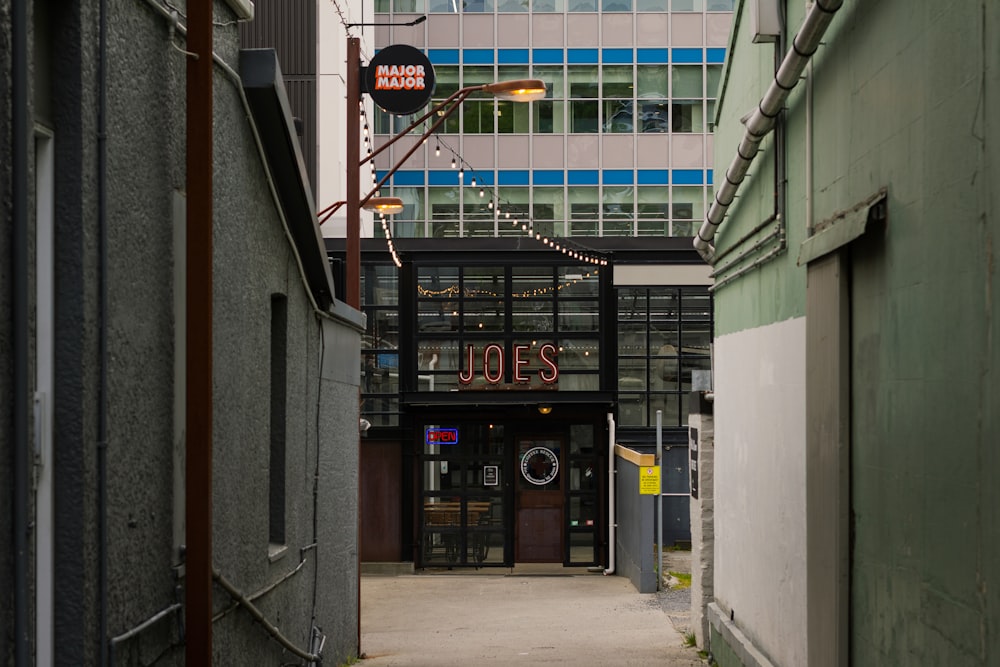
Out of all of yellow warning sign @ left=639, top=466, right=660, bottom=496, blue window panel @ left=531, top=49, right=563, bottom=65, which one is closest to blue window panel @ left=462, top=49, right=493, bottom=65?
blue window panel @ left=531, top=49, right=563, bottom=65

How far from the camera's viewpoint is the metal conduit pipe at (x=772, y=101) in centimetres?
799

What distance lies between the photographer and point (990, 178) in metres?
5.52

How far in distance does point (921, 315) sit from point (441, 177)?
36503 millimetres

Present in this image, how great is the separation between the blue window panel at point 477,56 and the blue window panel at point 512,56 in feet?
0.89

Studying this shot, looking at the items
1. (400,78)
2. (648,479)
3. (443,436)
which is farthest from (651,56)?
(400,78)

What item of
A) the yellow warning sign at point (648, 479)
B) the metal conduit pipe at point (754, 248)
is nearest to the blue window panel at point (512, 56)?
the yellow warning sign at point (648, 479)

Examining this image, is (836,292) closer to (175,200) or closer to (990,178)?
(990,178)

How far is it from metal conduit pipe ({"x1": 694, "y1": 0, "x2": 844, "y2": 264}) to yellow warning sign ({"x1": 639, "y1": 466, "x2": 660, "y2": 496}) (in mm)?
8828

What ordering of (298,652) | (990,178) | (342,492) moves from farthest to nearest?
(342,492) < (298,652) < (990,178)

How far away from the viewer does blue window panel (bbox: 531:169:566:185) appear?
41.9 meters

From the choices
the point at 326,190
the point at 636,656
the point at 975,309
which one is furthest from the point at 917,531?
the point at 326,190

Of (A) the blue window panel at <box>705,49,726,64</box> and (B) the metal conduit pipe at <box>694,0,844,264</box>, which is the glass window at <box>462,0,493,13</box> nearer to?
(A) the blue window panel at <box>705,49,726,64</box>

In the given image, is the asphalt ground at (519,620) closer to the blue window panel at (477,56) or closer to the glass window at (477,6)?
the blue window panel at (477,56)

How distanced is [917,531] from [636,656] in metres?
9.34
